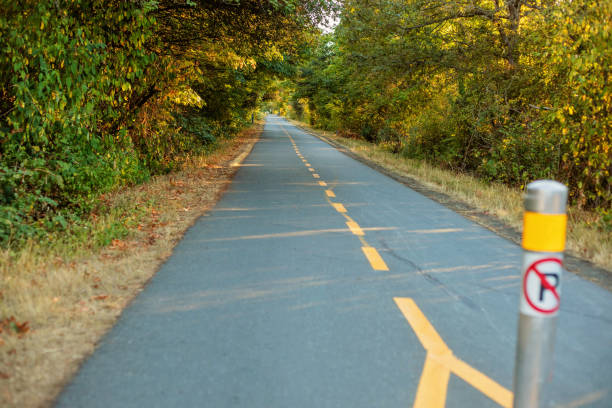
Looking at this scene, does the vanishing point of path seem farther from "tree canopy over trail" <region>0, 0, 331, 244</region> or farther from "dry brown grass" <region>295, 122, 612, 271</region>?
"tree canopy over trail" <region>0, 0, 331, 244</region>

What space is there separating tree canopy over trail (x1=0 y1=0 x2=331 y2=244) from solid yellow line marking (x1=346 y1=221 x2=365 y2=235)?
3633mm

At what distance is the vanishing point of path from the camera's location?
119 inches

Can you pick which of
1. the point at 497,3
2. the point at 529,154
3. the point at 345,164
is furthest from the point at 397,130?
the point at 529,154

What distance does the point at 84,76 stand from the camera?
712 cm

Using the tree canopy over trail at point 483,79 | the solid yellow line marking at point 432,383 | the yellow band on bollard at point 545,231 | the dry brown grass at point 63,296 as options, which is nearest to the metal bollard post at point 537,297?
the yellow band on bollard at point 545,231

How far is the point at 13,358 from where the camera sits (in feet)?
10.7

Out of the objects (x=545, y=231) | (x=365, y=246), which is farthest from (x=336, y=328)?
(x=365, y=246)

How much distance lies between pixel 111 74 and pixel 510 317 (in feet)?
21.5

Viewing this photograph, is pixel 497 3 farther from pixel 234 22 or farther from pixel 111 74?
pixel 111 74

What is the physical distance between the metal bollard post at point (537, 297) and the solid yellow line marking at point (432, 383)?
692mm

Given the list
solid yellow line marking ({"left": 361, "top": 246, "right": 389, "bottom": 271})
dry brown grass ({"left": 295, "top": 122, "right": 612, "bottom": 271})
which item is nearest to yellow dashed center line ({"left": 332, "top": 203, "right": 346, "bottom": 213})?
dry brown grass ({"left": 295, "top": 122, "right": 612, "bottom": 271})

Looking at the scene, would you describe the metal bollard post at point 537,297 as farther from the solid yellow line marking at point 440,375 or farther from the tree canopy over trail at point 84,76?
the tree canopy over trail at point 84,76

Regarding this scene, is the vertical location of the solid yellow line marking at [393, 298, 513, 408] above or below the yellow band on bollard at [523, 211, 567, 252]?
below

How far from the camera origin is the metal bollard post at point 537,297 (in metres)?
2.22
